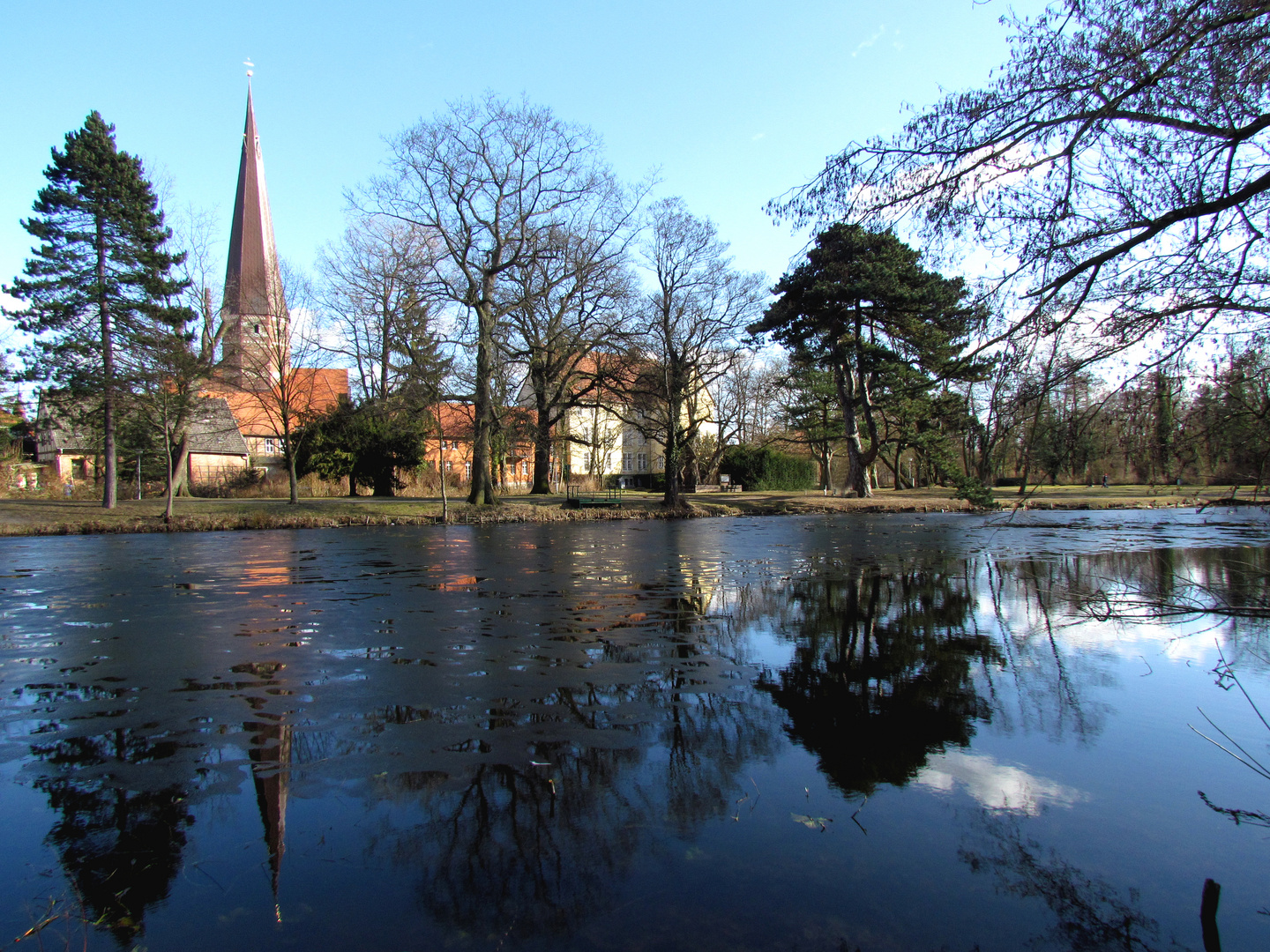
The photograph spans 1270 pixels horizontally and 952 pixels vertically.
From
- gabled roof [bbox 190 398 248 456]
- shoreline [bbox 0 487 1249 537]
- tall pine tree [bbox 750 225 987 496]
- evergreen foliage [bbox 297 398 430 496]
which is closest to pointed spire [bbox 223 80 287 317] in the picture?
gabled roof [bbox 190 398 248 456]

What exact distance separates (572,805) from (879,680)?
352cm

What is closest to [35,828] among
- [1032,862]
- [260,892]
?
[260,892]

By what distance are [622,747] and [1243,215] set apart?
5022mm

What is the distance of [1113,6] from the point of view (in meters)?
4.58

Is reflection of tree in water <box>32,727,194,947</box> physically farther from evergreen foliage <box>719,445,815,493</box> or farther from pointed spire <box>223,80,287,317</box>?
pointed spire <box>223,80,287,317</box>

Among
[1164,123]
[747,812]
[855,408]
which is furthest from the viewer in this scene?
[855,408]

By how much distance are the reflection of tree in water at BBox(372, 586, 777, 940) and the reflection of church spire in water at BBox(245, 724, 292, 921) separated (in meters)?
0.48

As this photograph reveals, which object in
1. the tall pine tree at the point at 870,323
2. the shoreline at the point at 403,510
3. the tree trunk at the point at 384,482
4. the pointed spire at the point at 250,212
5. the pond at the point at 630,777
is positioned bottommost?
the pond at the point at 630,777

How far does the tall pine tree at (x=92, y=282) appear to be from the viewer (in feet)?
88.7

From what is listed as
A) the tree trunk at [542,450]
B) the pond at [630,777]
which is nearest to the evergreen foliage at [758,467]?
the tree trunk at [542,450]

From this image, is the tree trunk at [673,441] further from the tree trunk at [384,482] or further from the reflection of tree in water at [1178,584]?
the reflection of tree in water at [1178,584]

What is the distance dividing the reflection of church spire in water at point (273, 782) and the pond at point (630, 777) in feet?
0.07

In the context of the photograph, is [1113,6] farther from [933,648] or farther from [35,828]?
[35,828]

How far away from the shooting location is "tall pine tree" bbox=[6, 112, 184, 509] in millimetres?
27047
